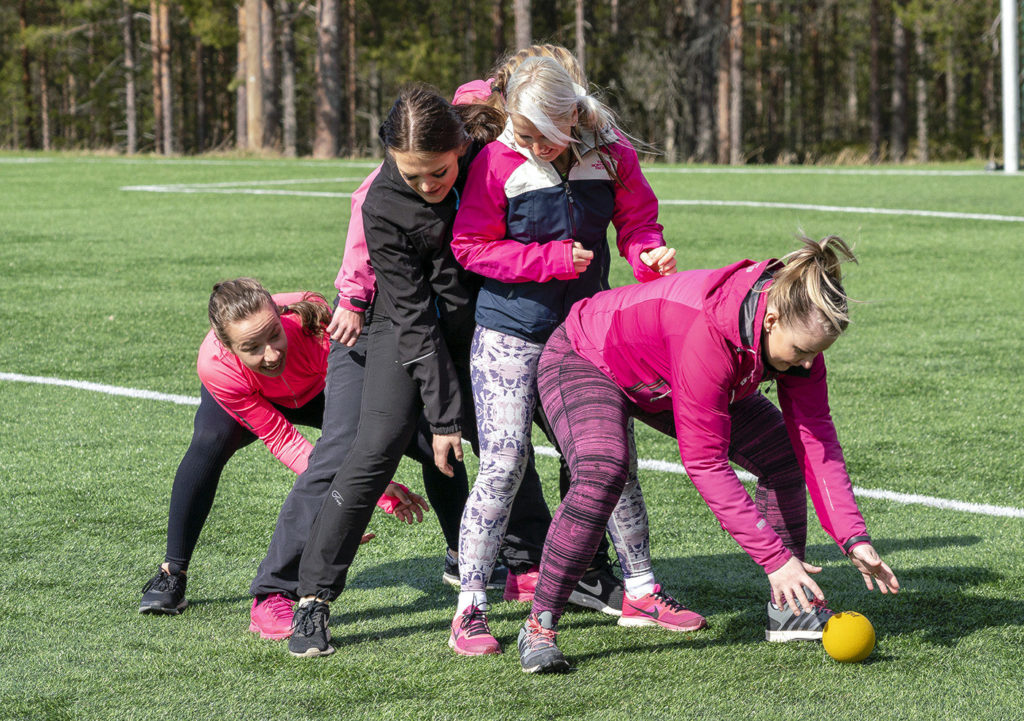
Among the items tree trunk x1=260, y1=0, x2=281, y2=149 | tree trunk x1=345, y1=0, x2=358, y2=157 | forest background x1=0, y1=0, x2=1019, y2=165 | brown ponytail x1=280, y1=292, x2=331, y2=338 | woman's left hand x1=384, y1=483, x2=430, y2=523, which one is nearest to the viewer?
woman's left hand x1=384, y1=483, x2=430, y2=523

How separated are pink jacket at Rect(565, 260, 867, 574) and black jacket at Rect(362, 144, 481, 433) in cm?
43

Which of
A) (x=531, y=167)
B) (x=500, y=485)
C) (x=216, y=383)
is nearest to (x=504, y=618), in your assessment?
(x=500, y=485)

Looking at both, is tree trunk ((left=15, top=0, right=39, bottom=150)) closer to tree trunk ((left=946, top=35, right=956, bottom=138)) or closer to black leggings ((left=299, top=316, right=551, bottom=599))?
tree trunk ((left=946, top=35, right=956, bottom=138))

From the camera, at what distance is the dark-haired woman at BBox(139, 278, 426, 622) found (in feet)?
13.6

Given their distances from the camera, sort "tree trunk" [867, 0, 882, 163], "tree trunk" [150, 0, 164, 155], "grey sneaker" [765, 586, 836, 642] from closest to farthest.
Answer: "grey sneaker" [765, 586, 836, 642] → "tree trunk" [150, 0, 164, 155] → "tree trunk" [867, 0, 882, 163]

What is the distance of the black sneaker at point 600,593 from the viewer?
4355mm

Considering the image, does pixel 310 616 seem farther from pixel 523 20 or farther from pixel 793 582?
pixel 523 20

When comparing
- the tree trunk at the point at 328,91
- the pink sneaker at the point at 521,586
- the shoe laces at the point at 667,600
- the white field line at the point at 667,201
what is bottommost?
the pink sneaker at the point at 521,586

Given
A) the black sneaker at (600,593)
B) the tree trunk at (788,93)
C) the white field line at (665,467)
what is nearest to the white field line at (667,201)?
the white field line at (665,467)

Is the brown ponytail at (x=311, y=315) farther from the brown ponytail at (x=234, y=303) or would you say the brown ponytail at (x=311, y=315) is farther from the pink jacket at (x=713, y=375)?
the pink jacket at (x=713, y=375)

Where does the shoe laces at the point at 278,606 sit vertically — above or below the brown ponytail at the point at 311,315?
below

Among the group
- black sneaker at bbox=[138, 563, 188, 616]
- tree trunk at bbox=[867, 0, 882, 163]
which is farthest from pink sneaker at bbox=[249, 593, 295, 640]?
tree trunk at bbox=[867, 0, 882, 163]

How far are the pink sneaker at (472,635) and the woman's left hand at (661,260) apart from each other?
122 cm

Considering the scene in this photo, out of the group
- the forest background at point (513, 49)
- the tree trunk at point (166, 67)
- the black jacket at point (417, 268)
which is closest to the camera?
the black jacket at point (417, 268)
